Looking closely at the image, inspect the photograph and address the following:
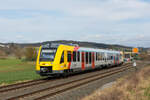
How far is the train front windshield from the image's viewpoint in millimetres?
18070

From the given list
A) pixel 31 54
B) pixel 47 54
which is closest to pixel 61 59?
pixel 47 54

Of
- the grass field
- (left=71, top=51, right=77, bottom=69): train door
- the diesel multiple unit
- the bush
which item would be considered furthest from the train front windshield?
the bush

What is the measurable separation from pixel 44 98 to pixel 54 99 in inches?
18.9

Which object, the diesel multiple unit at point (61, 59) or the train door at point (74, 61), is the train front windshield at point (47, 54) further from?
the train door at point (74, 61)

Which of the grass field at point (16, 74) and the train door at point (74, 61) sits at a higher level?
the train door at point (74, 61)

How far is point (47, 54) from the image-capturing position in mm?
18359

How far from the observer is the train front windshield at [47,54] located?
711 inches

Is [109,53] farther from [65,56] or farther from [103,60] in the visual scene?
[65,56]

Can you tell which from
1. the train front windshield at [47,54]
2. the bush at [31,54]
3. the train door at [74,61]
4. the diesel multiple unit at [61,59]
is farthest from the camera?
the bush at [31,54]

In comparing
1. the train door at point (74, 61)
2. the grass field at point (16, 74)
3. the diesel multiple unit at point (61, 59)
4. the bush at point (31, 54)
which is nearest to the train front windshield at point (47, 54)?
the diesel multiple unit at point (61, 59)

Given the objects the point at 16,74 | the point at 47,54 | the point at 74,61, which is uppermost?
the point at 47,54

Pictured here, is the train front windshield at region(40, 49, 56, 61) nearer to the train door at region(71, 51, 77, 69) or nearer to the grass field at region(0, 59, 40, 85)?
the grass field at region(0, 59, 40, 85)

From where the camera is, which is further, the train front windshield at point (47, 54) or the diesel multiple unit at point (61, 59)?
the train front windshield at point (47, 54)

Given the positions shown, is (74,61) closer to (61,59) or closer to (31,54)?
(61,59)
